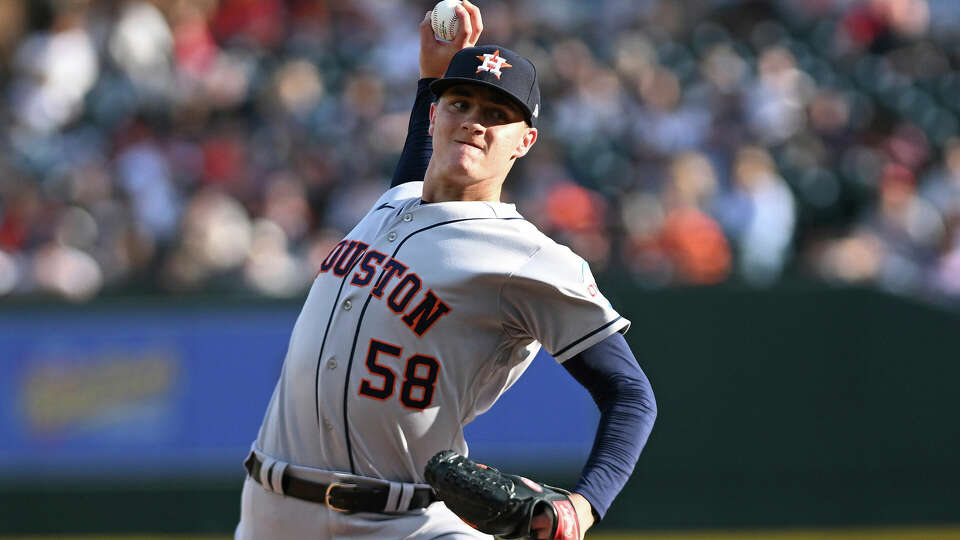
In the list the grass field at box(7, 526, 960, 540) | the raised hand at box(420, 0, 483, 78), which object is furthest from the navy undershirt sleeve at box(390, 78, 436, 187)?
the grass field at box(7, 526, 960, 540)

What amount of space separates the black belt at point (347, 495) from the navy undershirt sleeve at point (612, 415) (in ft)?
1.55

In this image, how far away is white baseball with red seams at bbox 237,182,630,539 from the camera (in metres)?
3.29

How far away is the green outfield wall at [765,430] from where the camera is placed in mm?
8844

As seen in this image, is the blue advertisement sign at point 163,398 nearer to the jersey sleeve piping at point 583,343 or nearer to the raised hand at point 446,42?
the raised hand at point 446,42

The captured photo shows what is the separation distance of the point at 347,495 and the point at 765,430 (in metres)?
6.11

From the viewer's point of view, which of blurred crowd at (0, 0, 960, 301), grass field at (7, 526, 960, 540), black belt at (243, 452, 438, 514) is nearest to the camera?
black belt at (243, 452, 438, 514)

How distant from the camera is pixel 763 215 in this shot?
974 centimetres

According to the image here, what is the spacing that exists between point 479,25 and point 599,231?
5.62 m

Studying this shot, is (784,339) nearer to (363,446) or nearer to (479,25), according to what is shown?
(479,25)

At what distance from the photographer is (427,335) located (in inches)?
131

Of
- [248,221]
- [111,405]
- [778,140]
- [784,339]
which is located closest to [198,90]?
[248,221]

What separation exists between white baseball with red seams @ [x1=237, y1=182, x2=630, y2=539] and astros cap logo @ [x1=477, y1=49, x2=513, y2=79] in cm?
37

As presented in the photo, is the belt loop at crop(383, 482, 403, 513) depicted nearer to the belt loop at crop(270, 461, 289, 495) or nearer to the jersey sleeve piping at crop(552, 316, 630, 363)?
the belt loop at crop(270, 461, 289, 495)

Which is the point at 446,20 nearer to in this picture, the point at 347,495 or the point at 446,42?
the point at 446,42
